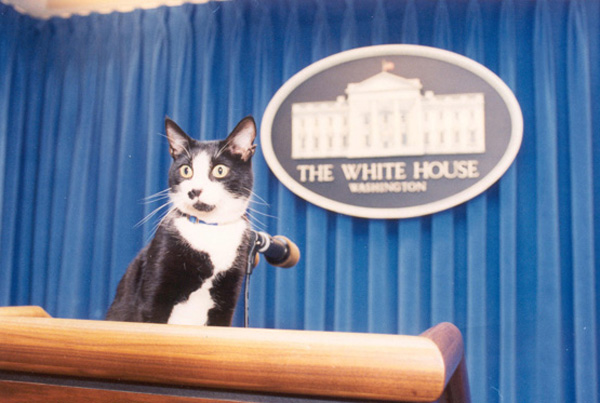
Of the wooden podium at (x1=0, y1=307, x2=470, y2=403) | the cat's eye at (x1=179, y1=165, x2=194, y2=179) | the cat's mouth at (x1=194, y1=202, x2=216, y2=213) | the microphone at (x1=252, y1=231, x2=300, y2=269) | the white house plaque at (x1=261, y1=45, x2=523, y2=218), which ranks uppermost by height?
the white house plaque at (x1=261, y1=45, x2=523, y2=218)

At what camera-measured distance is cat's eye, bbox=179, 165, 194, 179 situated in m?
0.93

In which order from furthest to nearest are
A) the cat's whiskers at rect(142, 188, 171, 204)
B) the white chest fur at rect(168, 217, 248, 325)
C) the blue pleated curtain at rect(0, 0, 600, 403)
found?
the cat's whiskers at rect(142, 188, 171, 204) → the blue pleated curtain at rect(0, 0, 600, 403) → the white chest fur at rect(168, 217, 248, 325)

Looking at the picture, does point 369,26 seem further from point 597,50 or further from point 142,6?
point 142,6

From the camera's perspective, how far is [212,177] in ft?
3.05

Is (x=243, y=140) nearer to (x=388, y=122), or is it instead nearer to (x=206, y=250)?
(x=206, y=250)

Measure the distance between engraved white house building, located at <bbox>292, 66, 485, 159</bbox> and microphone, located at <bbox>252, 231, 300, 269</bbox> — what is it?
861 millimetres

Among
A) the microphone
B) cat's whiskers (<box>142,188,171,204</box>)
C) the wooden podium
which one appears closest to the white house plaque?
cat's whiskers (<box>142,188,171,204</box>)

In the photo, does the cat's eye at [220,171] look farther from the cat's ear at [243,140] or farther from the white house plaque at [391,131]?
the white house plaque at [391,131]

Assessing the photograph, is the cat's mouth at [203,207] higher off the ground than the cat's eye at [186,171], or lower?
lower

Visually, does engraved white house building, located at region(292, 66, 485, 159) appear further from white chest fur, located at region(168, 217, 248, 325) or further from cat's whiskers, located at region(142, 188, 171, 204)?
white chest fur, located at region(168, 217, 248, 325)

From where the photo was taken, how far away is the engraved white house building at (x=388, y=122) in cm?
169

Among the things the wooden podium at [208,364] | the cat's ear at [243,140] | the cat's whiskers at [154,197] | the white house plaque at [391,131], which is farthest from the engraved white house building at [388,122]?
the wooden podium at [208,364]

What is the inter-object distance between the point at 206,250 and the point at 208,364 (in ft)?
1.77

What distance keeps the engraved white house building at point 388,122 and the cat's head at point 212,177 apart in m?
0.84
